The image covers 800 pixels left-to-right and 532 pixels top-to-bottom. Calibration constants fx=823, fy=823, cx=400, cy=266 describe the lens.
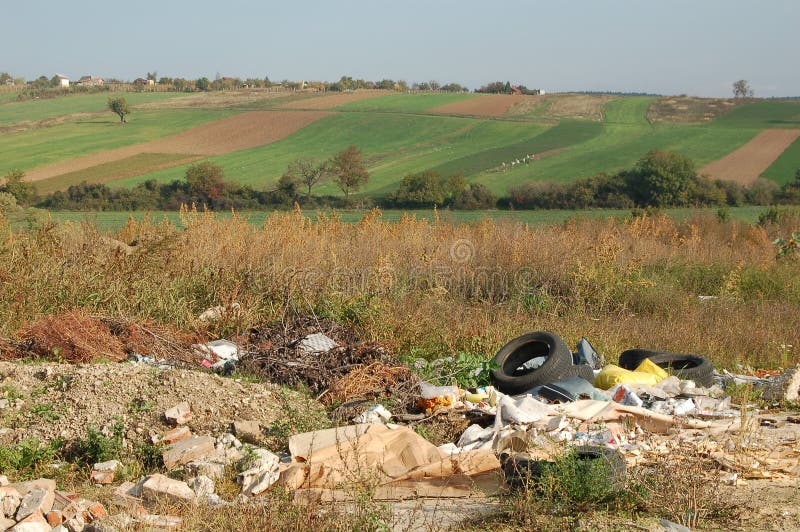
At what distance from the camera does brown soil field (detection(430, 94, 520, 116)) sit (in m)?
69.8

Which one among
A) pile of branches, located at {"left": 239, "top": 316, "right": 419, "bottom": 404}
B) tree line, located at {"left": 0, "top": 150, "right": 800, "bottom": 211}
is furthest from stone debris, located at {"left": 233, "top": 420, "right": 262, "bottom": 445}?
tree line, located at {"left": 0, "top": 150, "right": 800, "bottom": 211}

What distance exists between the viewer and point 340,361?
8.95 m

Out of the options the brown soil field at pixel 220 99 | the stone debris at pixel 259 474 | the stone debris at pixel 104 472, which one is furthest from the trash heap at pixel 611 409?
the brown soil field at pixel 220 99

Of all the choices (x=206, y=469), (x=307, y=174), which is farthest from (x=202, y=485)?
(x=307, y=174)

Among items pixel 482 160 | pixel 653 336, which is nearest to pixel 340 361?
pixel 653 336

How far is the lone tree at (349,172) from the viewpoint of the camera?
1735 inches

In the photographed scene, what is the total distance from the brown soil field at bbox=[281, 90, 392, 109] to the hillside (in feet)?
0.59

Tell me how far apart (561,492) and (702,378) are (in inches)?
197

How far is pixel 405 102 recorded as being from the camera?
247ft

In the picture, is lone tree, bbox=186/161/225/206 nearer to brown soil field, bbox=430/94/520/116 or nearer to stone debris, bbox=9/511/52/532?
brown soil field, bbox=430/94/520/116

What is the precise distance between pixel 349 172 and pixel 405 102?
3286 centimetres

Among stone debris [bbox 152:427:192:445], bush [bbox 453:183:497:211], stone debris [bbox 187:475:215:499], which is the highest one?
stone debris [bbox 187:475:215:499]

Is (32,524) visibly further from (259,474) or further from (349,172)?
(349,172)

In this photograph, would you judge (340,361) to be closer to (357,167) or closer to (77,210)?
(77,210)
